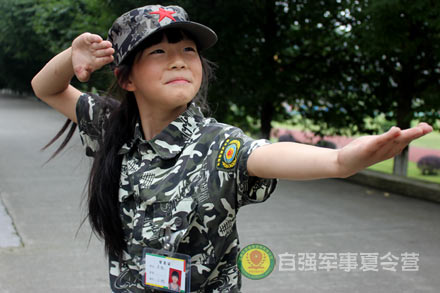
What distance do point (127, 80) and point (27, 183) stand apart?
5976mm

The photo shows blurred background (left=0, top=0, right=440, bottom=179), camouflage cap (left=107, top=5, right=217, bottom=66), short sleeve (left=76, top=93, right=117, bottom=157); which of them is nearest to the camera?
camouflage cap (left=107, top=5, right=217, bottom=66)

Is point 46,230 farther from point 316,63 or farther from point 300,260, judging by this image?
point 316,63

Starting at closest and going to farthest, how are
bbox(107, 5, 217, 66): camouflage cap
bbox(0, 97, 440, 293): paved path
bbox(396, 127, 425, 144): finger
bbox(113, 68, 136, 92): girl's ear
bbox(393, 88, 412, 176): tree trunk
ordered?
bbox(396, 127, 425, 144): finger
bbox(107, 5, 217, 66): camouflage cap
bbox(113, 68, 136, 92): girl's ear
bbox(0, 97, 440, 293): paved path
bbox(393, 88, 412, 176): tree trunk

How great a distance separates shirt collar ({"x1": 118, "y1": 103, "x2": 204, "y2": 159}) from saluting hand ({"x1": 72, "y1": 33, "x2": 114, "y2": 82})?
26cm

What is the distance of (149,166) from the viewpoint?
176 centimetres

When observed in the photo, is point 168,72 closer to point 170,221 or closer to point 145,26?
point 145,26

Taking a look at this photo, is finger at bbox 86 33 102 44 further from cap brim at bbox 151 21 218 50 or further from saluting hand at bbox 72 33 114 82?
cap brim at bbox 151 21 218 50

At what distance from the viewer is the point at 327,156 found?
1.38 metres

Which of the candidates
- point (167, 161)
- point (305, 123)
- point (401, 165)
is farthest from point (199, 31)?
point (305, 123)

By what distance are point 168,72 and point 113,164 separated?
348 millimetres

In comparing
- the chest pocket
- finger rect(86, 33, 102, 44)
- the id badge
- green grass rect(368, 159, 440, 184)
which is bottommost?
green grass rect(368, 159, 440, 184)

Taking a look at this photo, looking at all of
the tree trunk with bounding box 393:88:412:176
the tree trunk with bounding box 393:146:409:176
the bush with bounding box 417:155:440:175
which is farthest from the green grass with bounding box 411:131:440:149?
the tree trunk with bounding box 393:88:412:176

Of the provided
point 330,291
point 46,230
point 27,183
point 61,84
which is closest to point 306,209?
point 330,291

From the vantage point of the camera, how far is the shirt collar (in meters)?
1.75
